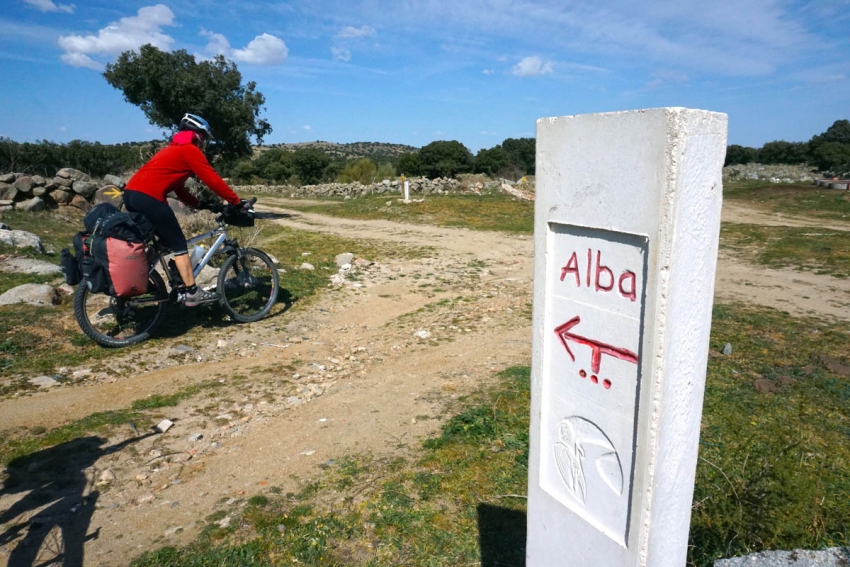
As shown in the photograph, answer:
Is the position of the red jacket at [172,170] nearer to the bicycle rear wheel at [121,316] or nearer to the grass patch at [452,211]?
the bicycle rear wheel at [121,316]

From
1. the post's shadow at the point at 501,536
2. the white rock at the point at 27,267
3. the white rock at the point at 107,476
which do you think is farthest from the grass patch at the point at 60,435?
the white rock at the point at 27,267

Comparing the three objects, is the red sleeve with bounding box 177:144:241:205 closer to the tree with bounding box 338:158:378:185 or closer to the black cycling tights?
the black cycling tights

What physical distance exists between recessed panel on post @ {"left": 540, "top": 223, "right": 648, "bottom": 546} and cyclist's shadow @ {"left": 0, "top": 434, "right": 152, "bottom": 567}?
2.27 meters

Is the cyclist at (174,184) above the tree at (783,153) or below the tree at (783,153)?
below

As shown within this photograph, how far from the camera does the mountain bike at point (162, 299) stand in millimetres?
5109

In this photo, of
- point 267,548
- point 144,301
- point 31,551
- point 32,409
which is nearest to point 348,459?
point 267,548

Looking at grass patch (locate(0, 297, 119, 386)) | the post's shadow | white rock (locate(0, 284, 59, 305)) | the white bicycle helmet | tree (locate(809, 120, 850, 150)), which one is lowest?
the post's shadow

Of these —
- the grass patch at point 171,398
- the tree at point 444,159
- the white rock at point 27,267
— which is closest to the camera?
the grass patch at point 171,398

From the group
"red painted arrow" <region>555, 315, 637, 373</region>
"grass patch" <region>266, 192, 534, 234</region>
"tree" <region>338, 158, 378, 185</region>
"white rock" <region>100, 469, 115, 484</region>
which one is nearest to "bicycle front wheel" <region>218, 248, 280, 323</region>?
"white rock" <region>100, 469, 115, 484</region>

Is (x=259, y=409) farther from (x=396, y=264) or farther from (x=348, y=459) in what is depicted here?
(x=396, y=264)

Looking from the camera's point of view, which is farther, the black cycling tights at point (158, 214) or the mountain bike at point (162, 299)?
the mountain bike at point (162, 299)

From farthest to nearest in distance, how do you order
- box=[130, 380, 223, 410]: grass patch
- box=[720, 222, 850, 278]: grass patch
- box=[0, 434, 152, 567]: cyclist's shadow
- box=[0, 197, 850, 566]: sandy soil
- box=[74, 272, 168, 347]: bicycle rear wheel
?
box=[720, 222, 850, 278]: grass patch < box=[74, 272, 168, 347]: bicycle rear wheel < box=[130, 380, 223, 410]: grass patch < box=[0, 197, 850, 566]: sandy soil < box=[0, 434, 152, 567]: cyclist's shadow

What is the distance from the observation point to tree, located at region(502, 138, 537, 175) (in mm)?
47562

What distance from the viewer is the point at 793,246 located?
11984 millimetres
